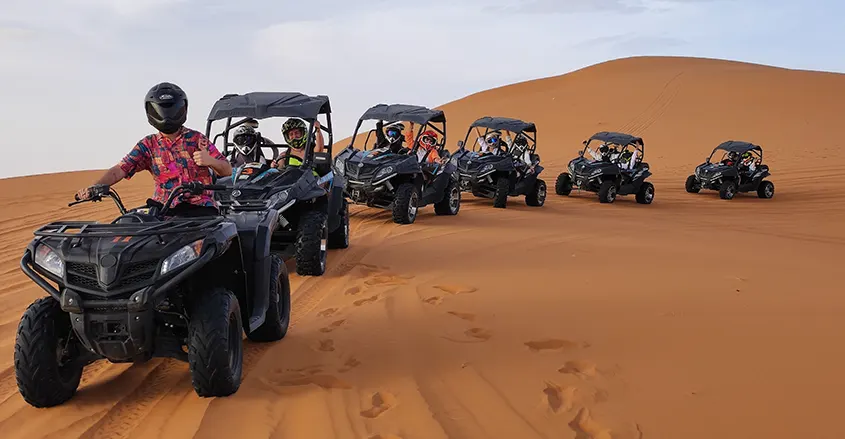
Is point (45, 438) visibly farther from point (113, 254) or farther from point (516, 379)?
point (516, 379)

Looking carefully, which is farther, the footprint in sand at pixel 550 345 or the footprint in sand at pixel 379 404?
the footprint in sand at pixel 550 345

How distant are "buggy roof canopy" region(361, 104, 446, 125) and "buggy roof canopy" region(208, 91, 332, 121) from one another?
12.5 feet

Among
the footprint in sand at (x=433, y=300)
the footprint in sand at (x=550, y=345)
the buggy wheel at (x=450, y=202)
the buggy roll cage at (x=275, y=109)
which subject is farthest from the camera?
the buggy wheel at (x=450, y=202)

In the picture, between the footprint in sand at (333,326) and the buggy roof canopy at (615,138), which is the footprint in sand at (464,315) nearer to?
the footprint in sand at (333,326)

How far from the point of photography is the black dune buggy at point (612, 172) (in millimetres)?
18250

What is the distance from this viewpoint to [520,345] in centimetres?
526

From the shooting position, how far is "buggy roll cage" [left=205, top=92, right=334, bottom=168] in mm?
8484

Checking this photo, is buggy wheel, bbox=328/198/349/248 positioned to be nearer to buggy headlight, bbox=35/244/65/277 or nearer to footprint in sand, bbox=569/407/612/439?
buggy headlight, bbox=35/244/65/277

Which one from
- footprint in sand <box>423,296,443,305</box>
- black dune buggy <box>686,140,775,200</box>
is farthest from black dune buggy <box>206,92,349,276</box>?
black dune buggy <box>686,140,775,200</box>

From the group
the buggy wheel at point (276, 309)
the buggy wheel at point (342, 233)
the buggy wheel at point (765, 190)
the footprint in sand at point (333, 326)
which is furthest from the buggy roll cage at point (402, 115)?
the buggy wheel at point (765, 190)

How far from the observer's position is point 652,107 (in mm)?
45969

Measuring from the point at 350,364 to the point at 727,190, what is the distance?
709 inches

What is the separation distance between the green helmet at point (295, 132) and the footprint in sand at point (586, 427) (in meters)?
5.44

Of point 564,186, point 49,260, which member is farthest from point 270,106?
point 564,186
